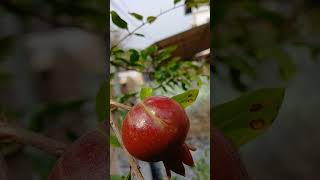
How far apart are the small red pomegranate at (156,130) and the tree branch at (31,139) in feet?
0.53

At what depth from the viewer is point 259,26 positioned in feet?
3.61

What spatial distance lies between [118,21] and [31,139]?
38 cm

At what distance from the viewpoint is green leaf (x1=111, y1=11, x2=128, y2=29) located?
112 centimetres

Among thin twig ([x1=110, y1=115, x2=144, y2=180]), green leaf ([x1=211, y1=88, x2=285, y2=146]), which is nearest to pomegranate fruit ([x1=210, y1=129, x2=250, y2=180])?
green leaf ([x1=211, y1=88, x2=285, y2=146])

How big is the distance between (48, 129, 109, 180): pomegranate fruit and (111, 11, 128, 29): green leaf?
0.90ft

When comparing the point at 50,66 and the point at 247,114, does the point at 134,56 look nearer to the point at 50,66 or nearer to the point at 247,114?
the point at 50,66

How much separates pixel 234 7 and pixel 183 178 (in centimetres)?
43

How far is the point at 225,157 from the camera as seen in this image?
1.07 m

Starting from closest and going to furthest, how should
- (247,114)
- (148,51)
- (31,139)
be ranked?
(31,139) < (247,114) < (148,51)

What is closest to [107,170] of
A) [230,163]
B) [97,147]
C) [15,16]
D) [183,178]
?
[97,147]

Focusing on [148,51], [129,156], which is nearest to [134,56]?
[148,51]

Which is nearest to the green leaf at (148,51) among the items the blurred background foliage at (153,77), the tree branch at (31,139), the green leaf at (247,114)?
the blurred background foliage at (153,77)

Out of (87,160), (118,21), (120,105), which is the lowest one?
(87,160)

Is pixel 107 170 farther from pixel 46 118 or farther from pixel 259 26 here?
pixel 259 26
